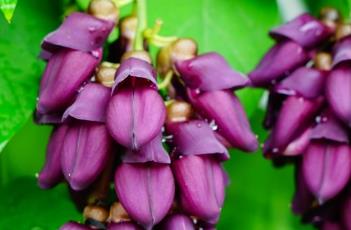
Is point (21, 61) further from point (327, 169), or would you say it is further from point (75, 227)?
point (327, 169)

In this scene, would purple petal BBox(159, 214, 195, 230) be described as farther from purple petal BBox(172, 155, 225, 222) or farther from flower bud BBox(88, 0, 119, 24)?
flower bud BBox(88, 0, 119, 24)

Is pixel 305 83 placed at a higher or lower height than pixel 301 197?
higher

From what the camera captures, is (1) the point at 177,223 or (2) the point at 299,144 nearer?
(1) the point at 177,223

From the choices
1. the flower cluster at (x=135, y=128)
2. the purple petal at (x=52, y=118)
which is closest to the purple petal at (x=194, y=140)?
the flower cluster at (x=135, y=128)

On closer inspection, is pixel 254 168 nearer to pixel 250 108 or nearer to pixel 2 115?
pixel 250 108

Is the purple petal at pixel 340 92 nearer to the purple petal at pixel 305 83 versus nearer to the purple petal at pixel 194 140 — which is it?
the purple petal at pixel 305 83

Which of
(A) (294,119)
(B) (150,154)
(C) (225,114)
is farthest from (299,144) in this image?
(B) (150,154)

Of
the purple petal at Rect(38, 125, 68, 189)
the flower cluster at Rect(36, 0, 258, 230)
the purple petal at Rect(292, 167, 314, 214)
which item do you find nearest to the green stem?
the flower cluster at Rect(36, 0, 258, 230)
